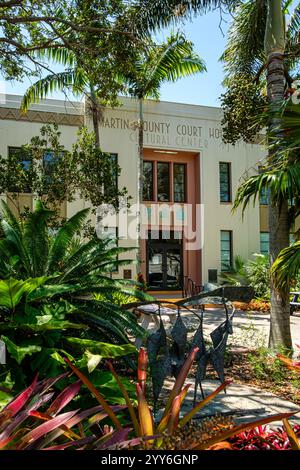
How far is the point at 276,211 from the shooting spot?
22.9ft

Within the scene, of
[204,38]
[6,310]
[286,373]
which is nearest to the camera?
[6,310]

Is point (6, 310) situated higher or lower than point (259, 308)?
higher

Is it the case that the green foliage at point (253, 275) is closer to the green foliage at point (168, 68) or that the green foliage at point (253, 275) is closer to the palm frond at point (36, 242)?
the green foliage at point (168, 68)

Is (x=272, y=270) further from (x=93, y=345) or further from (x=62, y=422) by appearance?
(x=62, y=422)

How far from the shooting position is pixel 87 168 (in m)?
11.3

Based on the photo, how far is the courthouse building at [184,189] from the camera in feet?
66.0

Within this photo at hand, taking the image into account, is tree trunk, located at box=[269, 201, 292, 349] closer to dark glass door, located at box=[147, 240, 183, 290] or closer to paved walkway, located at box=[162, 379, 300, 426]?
paved walkway, located at box=[162, 379, 300, 426]

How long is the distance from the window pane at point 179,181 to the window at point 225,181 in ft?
6.40

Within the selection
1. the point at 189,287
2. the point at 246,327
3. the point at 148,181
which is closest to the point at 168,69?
the point at 148,181

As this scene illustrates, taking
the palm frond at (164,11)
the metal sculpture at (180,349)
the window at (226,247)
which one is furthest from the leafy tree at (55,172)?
the window at (226,247)

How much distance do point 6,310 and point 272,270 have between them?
348cm

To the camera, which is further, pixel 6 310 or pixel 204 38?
pixel 204 38

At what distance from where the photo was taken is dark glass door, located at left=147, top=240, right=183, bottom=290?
21453 mm
